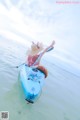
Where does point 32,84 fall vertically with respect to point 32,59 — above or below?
below

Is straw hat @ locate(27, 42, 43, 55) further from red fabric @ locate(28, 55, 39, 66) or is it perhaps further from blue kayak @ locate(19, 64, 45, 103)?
blue kayak @ locate(19, 64, 45, 103)

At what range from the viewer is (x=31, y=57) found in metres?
10.5

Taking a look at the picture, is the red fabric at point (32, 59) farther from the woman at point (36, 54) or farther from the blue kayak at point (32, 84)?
the blue kayak at point (32, 84)

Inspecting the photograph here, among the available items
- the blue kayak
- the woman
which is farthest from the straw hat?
the blue kayak

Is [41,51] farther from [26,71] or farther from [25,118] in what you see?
[25,118]

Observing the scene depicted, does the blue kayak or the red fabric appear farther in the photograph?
the red fabric

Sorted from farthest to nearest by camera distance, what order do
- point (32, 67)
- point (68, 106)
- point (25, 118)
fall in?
point (32, 67) < point (68, 106) < point (25, 118)

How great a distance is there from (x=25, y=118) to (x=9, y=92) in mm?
2276

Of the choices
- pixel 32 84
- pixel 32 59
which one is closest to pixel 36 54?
pixel 32 59

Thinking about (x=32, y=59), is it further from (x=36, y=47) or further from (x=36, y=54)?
(x=36, y=47)

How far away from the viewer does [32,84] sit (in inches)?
335

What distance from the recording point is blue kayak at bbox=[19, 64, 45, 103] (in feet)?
25.8

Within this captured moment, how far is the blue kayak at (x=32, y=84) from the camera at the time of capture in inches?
310

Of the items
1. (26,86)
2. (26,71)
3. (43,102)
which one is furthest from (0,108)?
(26,71)
